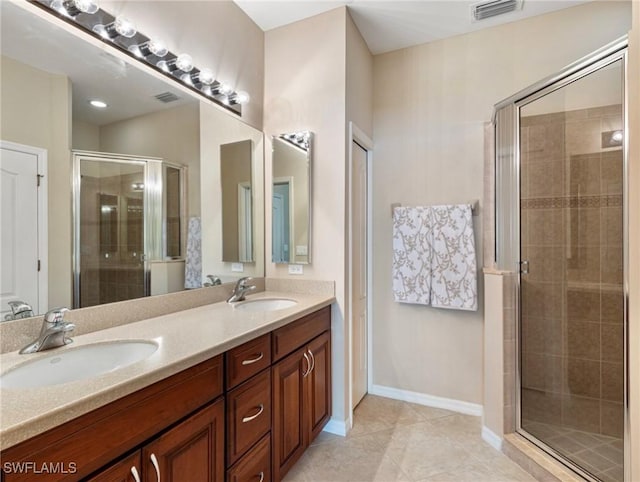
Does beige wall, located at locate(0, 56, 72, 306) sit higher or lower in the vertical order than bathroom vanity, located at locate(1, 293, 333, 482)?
higher

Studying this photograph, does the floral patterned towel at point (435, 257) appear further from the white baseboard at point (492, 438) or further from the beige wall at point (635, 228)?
the beige wall at point (635, 228)

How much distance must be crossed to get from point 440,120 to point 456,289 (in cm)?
134

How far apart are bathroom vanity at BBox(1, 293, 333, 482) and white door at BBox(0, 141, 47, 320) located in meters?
0.23

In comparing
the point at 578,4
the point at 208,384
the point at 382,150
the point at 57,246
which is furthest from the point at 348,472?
the point at 578,4

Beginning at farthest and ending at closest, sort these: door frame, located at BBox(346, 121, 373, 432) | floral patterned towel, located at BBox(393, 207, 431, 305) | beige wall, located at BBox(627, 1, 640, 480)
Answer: floral patterned towel, located at BBox(393, 207, 431, 305)
door frame, located at BBox(346, 121, 373, 432)
beige wall, located at BBox(627, 1, 640, 480)

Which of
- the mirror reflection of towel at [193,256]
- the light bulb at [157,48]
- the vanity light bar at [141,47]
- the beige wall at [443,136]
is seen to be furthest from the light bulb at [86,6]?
the beige wall at [443,136]

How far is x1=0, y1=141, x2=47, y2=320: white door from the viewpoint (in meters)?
1.09

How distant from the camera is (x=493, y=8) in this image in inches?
86.1

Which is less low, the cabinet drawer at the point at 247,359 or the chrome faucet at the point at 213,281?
the chrome faucet at the point at 213,281

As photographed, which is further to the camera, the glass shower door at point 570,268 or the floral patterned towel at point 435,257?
the floral patterned towel at point 435,257

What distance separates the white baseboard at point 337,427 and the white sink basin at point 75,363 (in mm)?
1480

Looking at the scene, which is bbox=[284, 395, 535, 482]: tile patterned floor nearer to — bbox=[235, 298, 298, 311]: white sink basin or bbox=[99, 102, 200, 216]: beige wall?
bbox=[235, 298, 298, 311]: white sink basin

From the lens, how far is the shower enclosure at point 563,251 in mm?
1896

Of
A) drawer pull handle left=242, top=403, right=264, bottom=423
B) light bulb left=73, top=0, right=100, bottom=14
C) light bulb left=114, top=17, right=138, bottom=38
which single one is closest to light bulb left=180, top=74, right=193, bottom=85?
light bulb left=114, top=17, right=138, bottom=38
